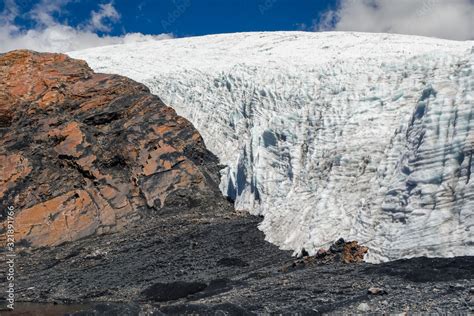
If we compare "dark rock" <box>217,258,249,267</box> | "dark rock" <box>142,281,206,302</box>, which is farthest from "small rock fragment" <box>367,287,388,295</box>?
"dark rock" <box>217,258,249,267</box>

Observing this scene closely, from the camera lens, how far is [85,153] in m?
28.1

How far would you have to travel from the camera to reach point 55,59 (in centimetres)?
3256

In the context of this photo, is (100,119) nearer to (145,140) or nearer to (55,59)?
(145,140)

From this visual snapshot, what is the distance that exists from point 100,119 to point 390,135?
636 inches

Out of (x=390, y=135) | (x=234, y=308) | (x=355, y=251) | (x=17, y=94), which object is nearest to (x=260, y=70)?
(x=390, y=135)

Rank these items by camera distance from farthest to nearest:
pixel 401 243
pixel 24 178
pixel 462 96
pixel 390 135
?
pixel 24 178 → pixel 390 135 → pixel 462 96 → pixel 401 243

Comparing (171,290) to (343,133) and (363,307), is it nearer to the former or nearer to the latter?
(363,307)

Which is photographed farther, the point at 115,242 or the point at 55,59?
the point at 55,59

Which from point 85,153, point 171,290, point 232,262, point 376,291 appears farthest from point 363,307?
point 85,153

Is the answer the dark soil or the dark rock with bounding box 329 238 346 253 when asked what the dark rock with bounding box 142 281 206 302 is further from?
the dark rock with bounding box 329 238 346 253

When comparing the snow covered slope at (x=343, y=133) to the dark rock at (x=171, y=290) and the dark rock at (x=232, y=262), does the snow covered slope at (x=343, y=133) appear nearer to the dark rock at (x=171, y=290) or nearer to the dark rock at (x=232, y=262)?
the dark rock at (x=232, y=262)

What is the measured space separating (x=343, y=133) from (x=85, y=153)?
13324 millimetres

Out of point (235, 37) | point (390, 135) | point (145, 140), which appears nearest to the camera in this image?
point (390, 135)

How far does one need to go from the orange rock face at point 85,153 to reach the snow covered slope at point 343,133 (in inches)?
91.7
